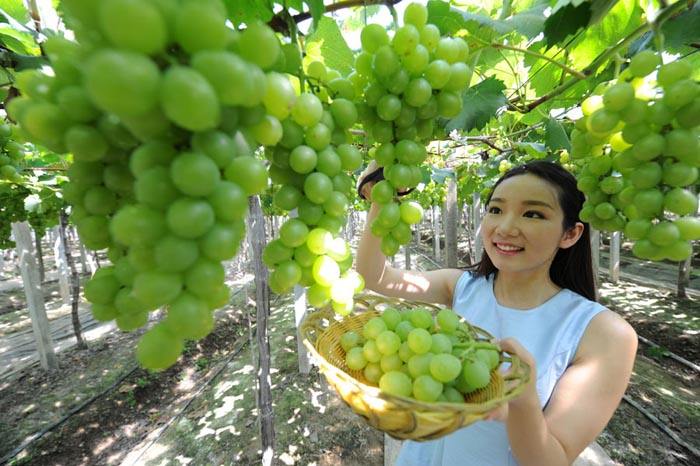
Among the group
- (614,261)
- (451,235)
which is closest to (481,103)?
(451,235)

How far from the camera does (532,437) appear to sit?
47.0 inches

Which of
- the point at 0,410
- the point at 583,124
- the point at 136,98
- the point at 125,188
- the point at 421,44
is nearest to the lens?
the point at 136,98

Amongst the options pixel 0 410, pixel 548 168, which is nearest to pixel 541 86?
pixel 548 168

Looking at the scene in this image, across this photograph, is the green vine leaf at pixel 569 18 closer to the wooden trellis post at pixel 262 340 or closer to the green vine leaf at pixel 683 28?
the green vine leaf at pixel 683 28

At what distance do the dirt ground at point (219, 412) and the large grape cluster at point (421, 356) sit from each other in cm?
378

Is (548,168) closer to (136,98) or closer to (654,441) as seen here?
(136,98)

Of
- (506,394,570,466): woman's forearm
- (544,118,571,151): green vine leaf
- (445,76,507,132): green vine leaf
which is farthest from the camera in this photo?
(544,118,571,151): green vine leaf

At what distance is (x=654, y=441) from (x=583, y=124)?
4.93m

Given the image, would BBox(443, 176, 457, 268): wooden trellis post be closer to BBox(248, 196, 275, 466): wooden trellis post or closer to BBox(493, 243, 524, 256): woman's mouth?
BBox(248, 196, 275, 466): wooden trellis post

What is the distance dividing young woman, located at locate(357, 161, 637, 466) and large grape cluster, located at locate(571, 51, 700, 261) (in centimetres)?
52

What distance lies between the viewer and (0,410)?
214 inches

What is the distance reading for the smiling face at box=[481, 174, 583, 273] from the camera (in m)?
1.68

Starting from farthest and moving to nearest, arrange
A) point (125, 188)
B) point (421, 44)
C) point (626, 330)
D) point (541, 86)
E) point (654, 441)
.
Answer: point (654, 441)
point (541, 86)
point (626, 330)
point (421, 44)
point (125, 188)

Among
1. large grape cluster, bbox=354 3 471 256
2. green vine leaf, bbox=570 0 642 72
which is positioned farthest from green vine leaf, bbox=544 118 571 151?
large grape cluster, bbox=354 3 471 256
